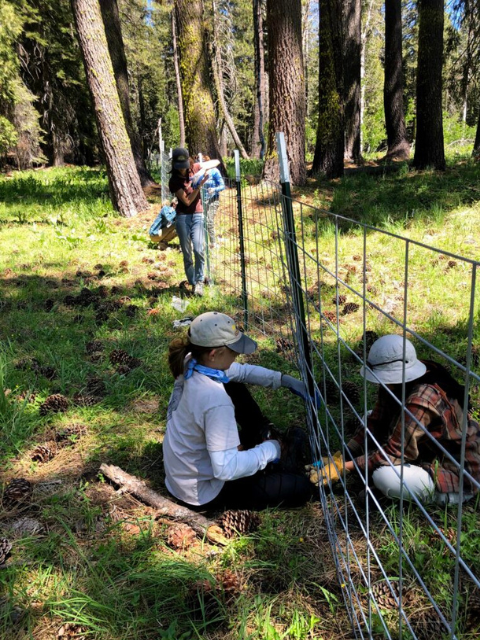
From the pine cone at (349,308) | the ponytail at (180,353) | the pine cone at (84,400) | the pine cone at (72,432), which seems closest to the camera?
the ponytail at (180,353)

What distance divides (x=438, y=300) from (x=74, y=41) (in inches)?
692

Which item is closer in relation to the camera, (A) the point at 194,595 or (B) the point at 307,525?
(A) the point at 194,595

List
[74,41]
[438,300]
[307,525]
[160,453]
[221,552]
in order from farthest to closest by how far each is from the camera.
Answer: [74,41] < [438,300] < [160,453] < [307,525] < [221,552]

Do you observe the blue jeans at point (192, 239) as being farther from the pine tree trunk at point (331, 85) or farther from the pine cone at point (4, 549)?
the pine tree trunk at point (331, 85)

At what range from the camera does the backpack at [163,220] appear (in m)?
6.39

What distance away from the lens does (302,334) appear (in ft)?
8.52

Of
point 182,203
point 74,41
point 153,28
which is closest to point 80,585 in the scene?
point 182,203

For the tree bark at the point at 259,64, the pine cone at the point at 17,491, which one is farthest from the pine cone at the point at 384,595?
the tree bark at the point at 259,64

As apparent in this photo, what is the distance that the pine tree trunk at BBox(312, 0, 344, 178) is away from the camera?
835 cm

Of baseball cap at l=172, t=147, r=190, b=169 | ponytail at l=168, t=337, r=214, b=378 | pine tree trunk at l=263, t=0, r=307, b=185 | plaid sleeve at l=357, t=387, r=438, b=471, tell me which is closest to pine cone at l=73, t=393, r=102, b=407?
ponytail at l=168, t=337, r=214, b=378

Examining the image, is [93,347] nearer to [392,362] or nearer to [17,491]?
[17,491]

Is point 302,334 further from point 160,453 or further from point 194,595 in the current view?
point 194,595

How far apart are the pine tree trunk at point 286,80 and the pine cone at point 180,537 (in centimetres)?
624

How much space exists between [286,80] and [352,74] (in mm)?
4657
